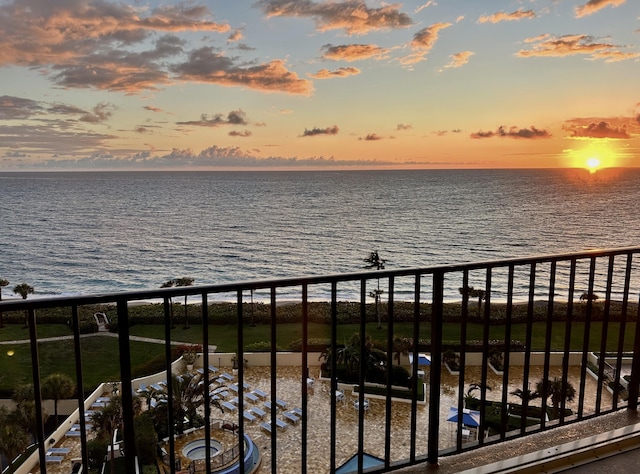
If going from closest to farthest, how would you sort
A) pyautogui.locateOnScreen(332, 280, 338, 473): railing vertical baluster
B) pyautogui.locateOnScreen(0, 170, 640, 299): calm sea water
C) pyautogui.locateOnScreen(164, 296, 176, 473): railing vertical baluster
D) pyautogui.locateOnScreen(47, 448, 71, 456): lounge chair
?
1. pyautogui.locateOnScreen(164, 296, 176, 473): railing vertical baluster
2. pyautogui.locateOnScreen(332, 280, 338, 473): railing vertical baluster
3. pyautogui.locateOnScreen(47, 448, 71, 456): lounge chair
4. pyautogui.locateOnScreen(0, 170, 640, 299): calm sea water

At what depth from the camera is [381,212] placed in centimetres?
6066

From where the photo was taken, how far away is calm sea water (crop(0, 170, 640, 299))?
1358 inches

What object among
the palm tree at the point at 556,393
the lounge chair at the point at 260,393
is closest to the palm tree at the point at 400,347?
the lounge chair at the point at 260,393

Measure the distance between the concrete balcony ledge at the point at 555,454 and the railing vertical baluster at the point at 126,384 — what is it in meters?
1.15

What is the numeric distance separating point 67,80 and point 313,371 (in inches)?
1889

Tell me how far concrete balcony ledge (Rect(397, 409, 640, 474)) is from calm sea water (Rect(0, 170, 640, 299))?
52.1 feet

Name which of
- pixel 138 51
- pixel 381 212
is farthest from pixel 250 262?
pixel 381 212

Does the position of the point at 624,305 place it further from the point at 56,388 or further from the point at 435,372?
the point at 56,388

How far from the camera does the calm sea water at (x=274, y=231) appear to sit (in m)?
34.5

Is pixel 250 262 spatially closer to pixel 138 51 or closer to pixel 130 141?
pixel 138 51

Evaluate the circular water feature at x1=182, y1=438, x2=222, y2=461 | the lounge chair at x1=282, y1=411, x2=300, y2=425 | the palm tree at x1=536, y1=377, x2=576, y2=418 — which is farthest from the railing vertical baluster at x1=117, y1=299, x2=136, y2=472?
the lounge chair at x1=282, y1=411, x2=300, y2=425

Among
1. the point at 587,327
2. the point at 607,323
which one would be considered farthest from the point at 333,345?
the point at 607,323

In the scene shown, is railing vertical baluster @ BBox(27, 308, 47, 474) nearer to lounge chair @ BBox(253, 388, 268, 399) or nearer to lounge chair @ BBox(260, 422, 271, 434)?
lounge chair @ BBox(260, 422, 271, 434)

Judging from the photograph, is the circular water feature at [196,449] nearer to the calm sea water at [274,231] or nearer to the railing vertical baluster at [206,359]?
the calm sea water at [274,231]
